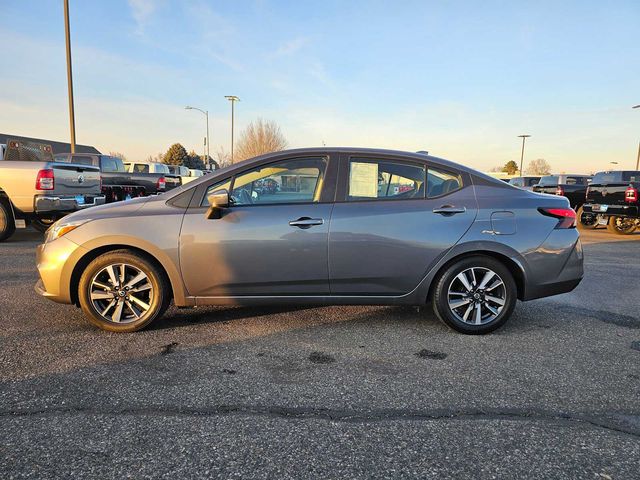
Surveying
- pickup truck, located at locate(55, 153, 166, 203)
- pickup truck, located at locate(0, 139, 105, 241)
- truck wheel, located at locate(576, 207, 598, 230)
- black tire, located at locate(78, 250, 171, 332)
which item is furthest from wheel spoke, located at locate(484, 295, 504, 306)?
pickup truck, located at locate(55, 153, 166, 203)

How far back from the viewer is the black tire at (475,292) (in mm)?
3863

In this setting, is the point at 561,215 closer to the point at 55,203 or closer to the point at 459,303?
the point at 459,303

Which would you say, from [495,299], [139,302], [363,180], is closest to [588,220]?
[495,299]

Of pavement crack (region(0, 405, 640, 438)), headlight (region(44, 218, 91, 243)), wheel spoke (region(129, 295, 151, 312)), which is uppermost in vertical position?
headlight (region(44, 218, 91, 243))

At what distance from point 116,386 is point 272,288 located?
141 cm

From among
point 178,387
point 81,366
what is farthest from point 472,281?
point 81,366

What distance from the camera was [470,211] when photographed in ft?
12.7

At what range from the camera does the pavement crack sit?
2520 mm

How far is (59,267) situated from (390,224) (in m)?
2.81

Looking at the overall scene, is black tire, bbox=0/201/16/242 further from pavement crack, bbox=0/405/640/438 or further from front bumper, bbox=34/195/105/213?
pavement crack, bbox=0/405/640/438

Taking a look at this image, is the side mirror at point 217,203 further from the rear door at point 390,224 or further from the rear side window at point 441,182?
the rear side window at point 441,182

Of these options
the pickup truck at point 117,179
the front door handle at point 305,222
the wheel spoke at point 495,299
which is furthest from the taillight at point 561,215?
the pickup truck at point 117,179

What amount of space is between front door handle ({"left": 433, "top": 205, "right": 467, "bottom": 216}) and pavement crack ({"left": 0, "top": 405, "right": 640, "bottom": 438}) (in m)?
1.73

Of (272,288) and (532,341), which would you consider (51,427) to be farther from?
(532,341)
